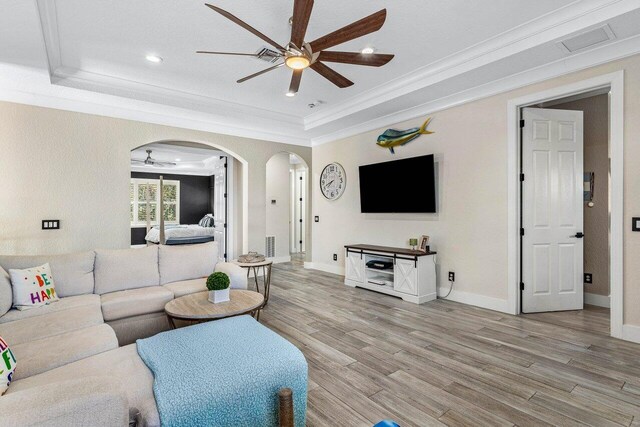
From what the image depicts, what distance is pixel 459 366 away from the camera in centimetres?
246

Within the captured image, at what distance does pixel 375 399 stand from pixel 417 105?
3.91 m

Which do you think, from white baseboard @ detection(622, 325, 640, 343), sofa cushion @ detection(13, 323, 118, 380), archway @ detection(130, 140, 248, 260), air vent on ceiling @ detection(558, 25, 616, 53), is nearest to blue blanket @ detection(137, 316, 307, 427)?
sofa cushion @ detection(13, 323, 118, 380)

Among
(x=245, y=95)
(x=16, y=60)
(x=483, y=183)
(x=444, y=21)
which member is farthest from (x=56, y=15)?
(x=483, y=183)

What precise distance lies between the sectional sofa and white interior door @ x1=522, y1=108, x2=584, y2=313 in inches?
138

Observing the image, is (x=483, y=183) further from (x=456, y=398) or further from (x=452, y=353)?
(x=456, y=398)

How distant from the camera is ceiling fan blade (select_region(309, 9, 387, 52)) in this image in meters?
2.11

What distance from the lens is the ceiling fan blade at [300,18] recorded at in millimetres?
1967

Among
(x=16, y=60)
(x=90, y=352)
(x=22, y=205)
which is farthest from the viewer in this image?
(x=22, y=205)

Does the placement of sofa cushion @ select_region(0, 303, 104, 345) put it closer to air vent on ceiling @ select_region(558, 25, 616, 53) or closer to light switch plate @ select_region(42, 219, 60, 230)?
light switch plate @ select_region(42, 219, 60, 230)

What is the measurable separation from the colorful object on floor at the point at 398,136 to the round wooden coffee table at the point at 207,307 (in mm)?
3206

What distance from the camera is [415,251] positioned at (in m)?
4.35

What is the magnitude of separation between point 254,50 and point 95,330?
Result: 9.79 ft

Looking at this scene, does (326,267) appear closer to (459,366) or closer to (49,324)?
(459,366)

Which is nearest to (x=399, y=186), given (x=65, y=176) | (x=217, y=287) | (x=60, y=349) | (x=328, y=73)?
(x=328, y=73)
